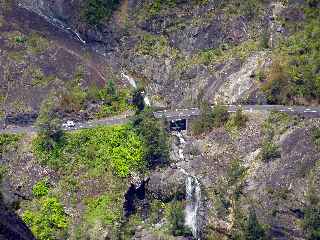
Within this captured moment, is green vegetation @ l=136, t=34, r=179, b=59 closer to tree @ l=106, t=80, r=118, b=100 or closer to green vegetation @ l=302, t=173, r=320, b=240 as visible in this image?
tree @ l=106, t=80, r=118, b=100

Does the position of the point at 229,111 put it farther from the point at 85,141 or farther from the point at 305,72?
the point at 85,141

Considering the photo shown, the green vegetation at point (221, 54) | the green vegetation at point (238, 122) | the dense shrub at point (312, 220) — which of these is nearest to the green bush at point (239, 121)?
the green vegetation at point (238, 122)

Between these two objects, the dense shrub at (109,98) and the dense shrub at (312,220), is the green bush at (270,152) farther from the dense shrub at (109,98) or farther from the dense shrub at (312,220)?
the dense shrub at (109,98)

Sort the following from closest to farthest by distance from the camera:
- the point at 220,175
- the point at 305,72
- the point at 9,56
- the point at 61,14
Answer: the point at 220,175
the point at 305,72
the point at 9,56
the point at 61,14

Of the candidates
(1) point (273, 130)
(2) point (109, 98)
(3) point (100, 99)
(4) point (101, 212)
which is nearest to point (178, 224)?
(4) point (101, 212)

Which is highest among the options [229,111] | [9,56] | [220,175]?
[9,56]

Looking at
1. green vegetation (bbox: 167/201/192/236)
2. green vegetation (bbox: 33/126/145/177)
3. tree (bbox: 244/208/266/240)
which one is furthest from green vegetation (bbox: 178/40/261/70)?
tree (bbox: 244/208/266/240)

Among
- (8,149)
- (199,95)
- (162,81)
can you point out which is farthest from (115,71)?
(8,149)

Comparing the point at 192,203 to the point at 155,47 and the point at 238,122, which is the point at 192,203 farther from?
the point at 155,47
